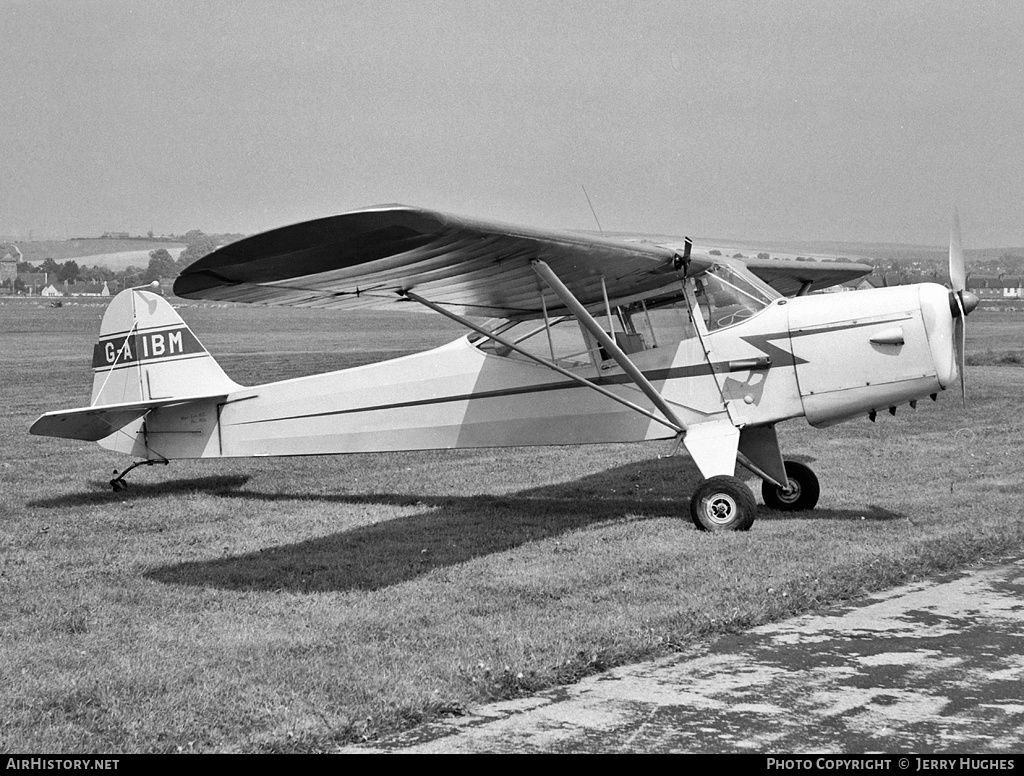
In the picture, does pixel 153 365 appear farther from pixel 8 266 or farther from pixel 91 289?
pixel 8 266

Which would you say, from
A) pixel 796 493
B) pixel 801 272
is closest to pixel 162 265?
pixel 801 272

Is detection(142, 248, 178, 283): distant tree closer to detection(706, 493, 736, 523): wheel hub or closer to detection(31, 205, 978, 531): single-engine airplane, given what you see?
detection(31, 205, 978, 531): single-engine airplane

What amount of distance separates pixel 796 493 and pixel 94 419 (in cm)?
659

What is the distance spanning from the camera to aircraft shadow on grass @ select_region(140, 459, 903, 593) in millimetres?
7375

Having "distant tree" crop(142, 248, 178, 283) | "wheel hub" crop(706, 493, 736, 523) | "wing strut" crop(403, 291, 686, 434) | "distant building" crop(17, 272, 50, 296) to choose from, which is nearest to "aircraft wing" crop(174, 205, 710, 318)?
"wing strut" crop(403, 291, 686, 434)

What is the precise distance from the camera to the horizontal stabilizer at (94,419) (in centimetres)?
986

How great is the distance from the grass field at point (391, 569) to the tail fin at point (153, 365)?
39.5 inches

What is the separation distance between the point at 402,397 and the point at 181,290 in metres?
3.59

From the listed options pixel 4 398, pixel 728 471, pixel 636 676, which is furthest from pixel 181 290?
pixel 4 398

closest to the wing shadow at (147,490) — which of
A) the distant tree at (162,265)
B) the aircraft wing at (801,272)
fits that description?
the aircraft wing at (801,272)

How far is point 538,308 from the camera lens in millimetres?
10172

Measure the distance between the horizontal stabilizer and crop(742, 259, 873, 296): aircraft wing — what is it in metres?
6.08

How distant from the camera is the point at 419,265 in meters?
7.75
